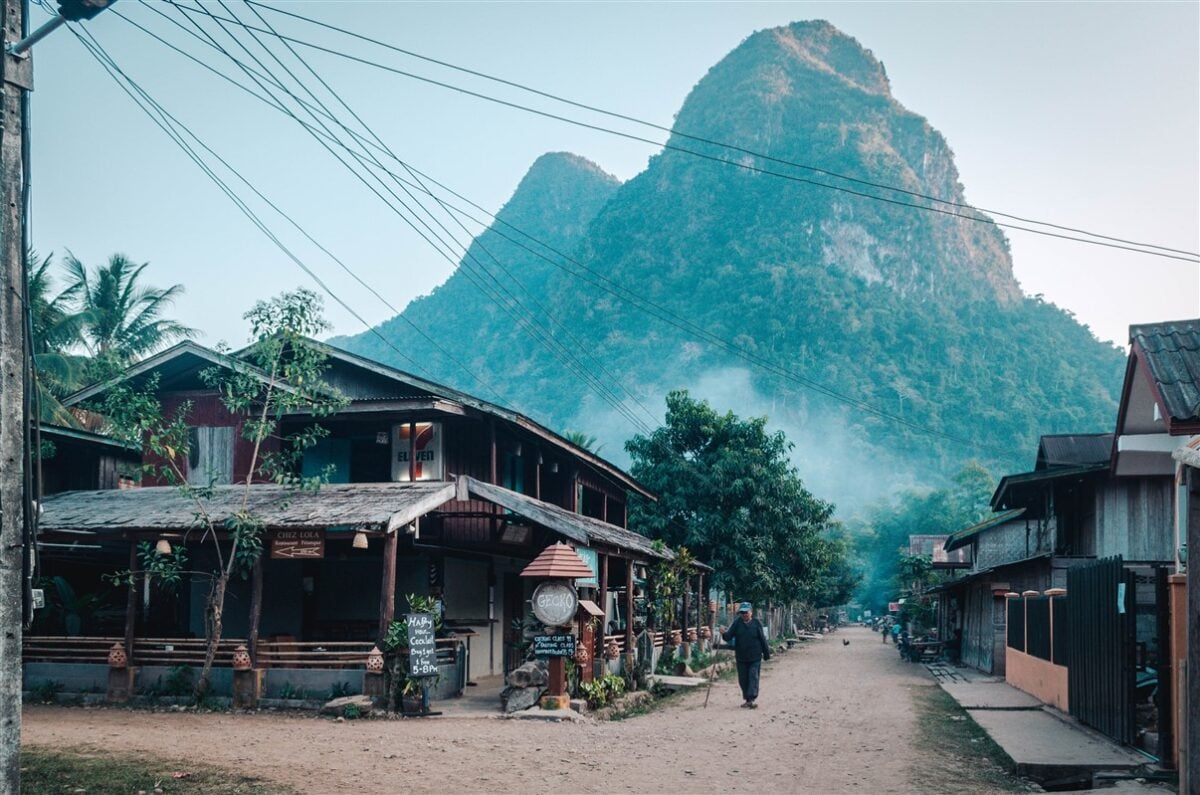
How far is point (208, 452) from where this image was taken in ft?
74.0

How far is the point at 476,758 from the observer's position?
479 inches

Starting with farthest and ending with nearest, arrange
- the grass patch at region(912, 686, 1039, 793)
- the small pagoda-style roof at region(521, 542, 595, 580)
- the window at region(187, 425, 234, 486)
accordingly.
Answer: the window at region(187, 425, 234, 486), the small pagoda-style roof at region(521, 542, 595, 580), the grass patch at region(912, 686, 1039, 793)

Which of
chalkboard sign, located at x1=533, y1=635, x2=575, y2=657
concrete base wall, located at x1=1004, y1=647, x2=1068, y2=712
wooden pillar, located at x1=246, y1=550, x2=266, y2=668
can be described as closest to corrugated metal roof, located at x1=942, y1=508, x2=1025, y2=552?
concrete base wall, located at x1=1004, y1=647, x2=1068, y2=712

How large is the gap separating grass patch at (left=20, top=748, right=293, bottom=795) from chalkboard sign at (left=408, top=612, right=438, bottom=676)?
16.8 feet

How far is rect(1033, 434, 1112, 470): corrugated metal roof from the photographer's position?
90.4ft

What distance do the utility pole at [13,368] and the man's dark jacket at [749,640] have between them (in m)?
13.2

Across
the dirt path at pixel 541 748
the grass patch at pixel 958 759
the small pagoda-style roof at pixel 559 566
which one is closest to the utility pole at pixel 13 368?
the dirt path at pixel 541 748

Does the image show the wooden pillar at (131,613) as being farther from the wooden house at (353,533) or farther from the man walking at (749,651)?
the man walking at (749,651)

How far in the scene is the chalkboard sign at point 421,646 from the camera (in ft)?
52.7

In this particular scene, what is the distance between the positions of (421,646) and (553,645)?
6.61 ft

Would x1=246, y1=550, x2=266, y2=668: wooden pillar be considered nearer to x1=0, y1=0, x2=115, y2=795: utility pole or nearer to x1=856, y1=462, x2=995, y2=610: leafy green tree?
x1=0, y1=0, x2=115, y2=795: utility pole

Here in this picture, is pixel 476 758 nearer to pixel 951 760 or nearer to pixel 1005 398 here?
pixel 951 760

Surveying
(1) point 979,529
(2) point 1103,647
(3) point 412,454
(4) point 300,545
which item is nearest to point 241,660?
(4) point 300,545

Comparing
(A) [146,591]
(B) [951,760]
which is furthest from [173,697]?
(B) [951,760]
